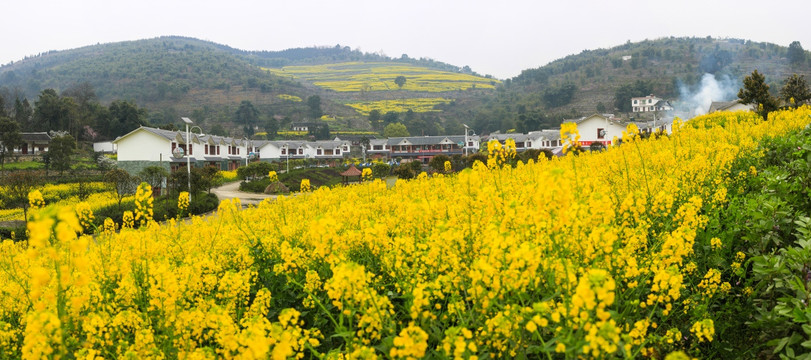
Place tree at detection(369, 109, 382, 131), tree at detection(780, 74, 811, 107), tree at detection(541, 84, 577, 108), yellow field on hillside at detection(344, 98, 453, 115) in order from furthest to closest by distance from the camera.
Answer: yellow field on hillside at detection(344, 98, 453, 115) → tree at detection(369, 109, 382, 131) → tree at detection(541, 84, 577, 108) → tree at detection(780, 74, 811, 107)

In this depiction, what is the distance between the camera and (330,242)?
3885 millimetres

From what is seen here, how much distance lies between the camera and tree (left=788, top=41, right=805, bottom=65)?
10938 cm

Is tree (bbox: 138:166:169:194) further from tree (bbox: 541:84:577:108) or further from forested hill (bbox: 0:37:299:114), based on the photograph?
tree (bbox: 541:84:577:108)

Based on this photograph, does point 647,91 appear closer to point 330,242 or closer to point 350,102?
point 350,102

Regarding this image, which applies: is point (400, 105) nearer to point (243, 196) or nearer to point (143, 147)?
point (143, 147)

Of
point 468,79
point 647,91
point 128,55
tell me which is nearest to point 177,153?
point 647,91

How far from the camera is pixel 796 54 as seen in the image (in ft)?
363

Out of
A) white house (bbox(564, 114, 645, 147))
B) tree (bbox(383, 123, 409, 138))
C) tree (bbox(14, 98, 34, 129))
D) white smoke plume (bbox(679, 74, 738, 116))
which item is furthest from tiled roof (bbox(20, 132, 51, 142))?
white smoke plume (bbox(679, 74, 738, 116))

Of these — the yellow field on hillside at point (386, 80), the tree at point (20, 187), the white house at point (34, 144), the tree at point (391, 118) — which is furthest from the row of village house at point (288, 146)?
the yellow field on hillside at point (386, 80)

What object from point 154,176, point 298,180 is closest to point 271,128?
point 298,180

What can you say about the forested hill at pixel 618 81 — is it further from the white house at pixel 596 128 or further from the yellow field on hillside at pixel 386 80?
the white house at pixel 596 128

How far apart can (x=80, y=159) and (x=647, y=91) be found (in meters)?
96.6

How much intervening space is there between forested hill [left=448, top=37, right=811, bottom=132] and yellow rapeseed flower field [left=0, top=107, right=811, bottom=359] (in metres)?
86.4

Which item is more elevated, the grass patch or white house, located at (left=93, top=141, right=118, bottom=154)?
white house, located at (left=93, top=141, right=118, bottom=154)
